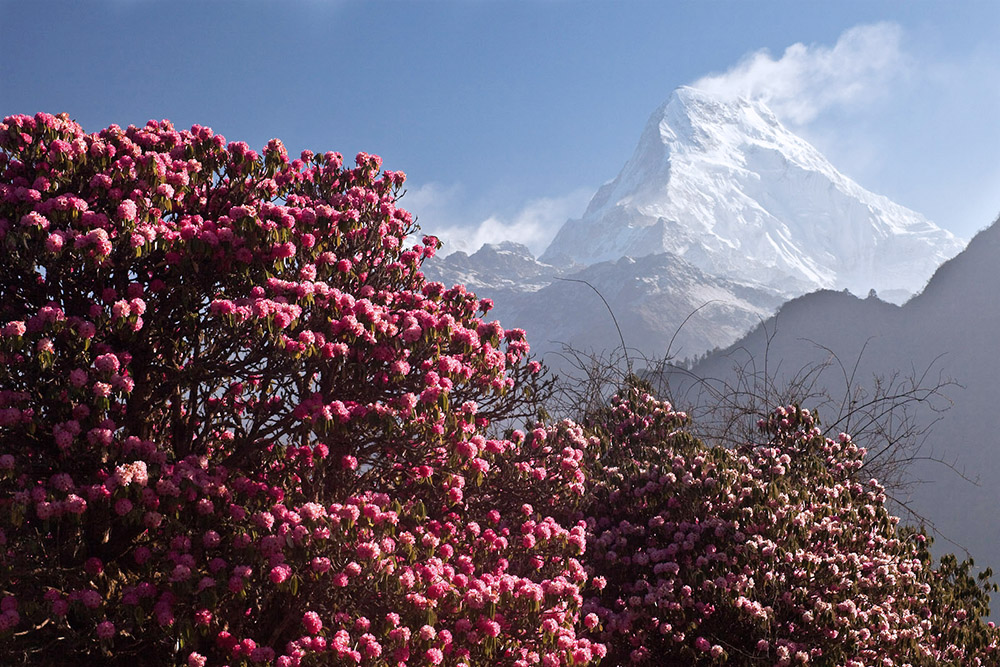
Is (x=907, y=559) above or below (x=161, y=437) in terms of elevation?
above

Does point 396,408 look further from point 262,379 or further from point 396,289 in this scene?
Result: point 396,289

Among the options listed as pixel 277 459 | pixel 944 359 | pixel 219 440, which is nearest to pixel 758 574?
pixel 277 459

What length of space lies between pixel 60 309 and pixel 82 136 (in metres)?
1.69

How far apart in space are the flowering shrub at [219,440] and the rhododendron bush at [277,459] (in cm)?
2

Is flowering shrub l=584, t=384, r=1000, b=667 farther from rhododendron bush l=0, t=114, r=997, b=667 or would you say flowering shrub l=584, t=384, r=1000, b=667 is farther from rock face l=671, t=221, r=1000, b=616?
rock face l=671, t=221, r=1000, b=616

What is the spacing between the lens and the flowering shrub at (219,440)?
5.08 meters

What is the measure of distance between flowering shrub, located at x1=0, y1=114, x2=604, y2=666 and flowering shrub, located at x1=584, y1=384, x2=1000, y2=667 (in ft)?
4.67

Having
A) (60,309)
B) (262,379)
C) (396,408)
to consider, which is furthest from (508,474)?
(60,309)

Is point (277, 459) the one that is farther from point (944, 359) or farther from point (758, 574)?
point (944, 359)

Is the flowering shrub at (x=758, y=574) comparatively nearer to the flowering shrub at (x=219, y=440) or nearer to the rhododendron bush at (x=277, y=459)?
the rhododendron bush at (x=277, y=459)

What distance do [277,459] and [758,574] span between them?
464cm

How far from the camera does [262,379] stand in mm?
5762

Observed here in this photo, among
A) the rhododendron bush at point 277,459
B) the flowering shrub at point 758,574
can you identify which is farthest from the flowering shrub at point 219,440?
the flowering shrub at point 758,574

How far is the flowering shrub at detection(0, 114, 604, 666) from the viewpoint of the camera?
5082mm
